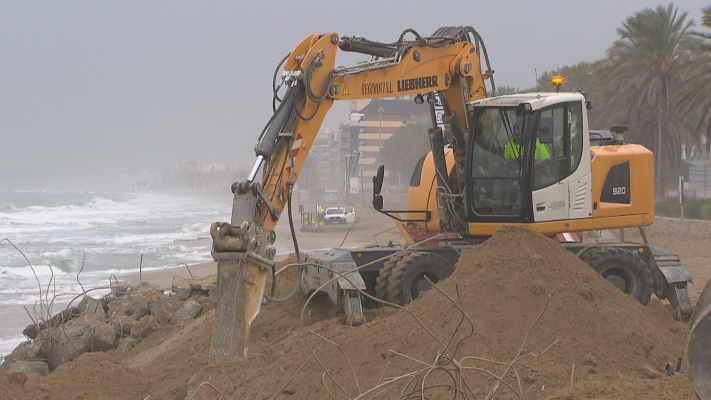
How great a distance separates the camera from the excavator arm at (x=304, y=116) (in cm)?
625

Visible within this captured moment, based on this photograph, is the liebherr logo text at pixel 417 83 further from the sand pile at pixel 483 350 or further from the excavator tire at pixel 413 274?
the sand pile at pixel 483 350

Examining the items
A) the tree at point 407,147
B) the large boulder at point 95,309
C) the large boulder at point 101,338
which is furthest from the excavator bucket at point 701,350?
the tree at point 407,147

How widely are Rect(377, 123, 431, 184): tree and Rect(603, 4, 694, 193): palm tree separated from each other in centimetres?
4829

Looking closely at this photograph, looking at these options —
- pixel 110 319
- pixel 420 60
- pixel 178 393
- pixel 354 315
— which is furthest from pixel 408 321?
pixel 110 319

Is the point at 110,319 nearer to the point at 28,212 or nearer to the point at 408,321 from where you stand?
the point at 408,321

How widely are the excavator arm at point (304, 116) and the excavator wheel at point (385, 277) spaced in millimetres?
1723

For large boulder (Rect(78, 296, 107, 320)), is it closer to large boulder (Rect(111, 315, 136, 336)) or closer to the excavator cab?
large boulder (Rect(111, 315, 136, 336))

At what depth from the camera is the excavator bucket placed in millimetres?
2991

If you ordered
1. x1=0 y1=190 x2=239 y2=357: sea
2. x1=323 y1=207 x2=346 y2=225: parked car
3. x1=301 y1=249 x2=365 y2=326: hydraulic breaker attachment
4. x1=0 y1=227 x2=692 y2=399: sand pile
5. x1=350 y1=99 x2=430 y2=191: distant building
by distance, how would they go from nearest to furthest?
x1=0 y1=227 x2=692 y2=399: sand pile, x1=301 y1=249 x2=365 y2=326: hydraulic breaker attachment, x1=0 y1=190 x2=239 y2=357: sea, x1=323 y1=207 x2=346 y2=225: parked car, x1=350 y1=99 x2=430 y2=191: distant building

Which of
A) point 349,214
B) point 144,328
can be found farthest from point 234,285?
point 349,214

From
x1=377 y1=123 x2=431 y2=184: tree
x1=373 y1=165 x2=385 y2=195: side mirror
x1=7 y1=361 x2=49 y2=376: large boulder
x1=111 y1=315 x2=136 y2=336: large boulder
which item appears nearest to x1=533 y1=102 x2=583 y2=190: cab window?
x1=373 y1=165 x2=385 y2=195: side mirror

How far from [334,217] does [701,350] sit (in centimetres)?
4443

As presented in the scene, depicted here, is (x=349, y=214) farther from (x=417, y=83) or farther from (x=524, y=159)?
(x=524, y=159)

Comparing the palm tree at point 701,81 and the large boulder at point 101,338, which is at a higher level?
the palm tree at point 701,81
